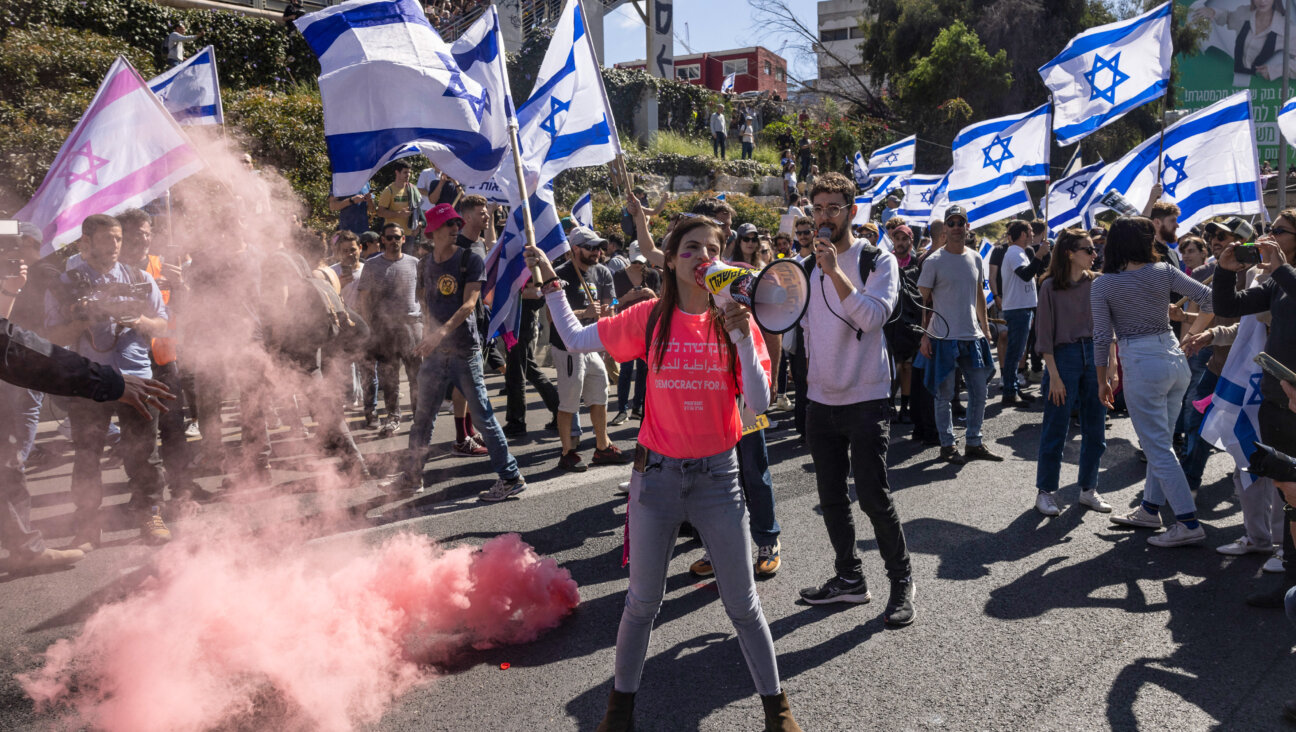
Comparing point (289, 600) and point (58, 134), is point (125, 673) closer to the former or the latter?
point (289, 600)

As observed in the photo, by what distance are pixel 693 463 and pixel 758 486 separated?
5.69 ft

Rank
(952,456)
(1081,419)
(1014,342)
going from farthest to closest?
(1014,342) → (952,456) → (1081,419)

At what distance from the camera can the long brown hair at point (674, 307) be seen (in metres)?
3.12

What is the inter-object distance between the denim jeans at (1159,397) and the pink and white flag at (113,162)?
19.7 ft

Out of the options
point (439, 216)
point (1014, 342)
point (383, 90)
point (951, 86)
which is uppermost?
point (951, 86)

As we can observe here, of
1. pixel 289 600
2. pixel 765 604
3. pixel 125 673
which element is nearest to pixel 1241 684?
pixel 765 604

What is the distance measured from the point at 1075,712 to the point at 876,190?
46.8 feet

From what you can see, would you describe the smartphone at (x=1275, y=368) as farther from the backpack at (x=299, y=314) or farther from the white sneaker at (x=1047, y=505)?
the backpack at (x=299, y=314)

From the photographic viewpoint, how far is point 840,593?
14.1ft

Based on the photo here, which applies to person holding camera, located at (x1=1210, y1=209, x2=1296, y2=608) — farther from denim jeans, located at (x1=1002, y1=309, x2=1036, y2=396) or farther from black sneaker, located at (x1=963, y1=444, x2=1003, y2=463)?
denim jeans, located at (x1=1002, y1=309, x2=1036, y2=396)

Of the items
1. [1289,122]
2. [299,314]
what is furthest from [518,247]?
[1289,122]

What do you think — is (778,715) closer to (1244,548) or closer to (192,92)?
(1244,548)

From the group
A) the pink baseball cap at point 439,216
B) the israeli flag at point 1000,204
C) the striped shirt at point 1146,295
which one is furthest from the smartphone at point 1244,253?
the israeli flag at point 1000,204

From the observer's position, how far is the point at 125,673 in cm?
338
